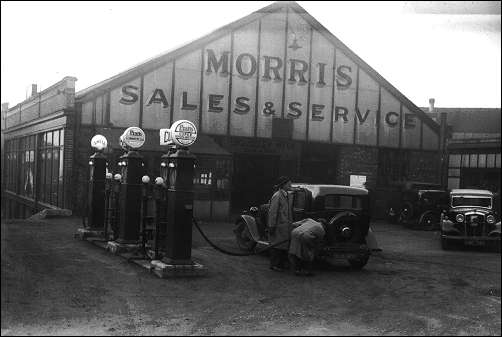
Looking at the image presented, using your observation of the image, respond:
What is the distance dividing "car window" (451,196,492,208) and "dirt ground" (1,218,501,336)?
139 cm

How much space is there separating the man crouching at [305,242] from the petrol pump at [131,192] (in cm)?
237

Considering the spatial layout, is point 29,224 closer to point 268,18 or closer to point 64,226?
point 64,226

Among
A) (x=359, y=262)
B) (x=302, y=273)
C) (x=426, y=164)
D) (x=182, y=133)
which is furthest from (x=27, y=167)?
(x=426, y=164)

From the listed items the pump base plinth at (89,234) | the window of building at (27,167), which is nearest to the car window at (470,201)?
the pump base plinth at (89,234)

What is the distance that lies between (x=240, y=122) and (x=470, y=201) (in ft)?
16.4

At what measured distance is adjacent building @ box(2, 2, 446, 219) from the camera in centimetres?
596

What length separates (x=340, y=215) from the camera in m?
6.32

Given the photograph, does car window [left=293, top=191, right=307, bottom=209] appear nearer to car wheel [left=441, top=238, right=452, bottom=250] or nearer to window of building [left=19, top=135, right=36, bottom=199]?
car wheel [left=441, top=238, right=452, bottom=250]

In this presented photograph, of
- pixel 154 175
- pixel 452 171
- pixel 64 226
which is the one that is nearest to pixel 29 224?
pixel 64 226

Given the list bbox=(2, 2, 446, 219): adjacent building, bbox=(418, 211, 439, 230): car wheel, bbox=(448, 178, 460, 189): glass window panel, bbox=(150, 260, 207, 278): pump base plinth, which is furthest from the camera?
bbox=(418, 211, 439, 230): car wheel

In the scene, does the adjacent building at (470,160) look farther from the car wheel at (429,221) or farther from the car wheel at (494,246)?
the car wheel at (429,221)

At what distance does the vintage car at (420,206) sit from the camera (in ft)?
24.0

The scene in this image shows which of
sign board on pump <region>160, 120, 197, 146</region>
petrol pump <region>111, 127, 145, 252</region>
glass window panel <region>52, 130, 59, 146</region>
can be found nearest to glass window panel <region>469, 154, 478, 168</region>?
sign board on pump <region>160, 120, 197, 146</region>

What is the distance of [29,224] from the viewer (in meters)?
9.79
